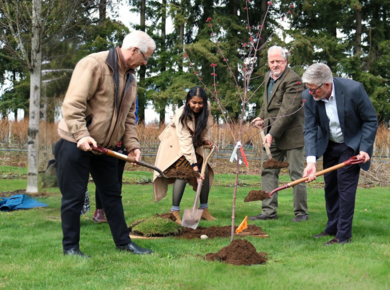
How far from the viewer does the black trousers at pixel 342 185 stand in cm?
473

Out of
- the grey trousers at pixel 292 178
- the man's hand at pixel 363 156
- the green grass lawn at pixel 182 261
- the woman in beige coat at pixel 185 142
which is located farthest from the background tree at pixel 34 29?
the man's hand at pixel 363 156

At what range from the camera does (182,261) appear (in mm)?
3922

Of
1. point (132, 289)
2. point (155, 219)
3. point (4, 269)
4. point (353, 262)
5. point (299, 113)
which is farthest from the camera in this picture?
point (299, 113)

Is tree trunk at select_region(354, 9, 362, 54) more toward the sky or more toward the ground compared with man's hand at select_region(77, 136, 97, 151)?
more toward the sky

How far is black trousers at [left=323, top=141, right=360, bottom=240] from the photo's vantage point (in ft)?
15.5

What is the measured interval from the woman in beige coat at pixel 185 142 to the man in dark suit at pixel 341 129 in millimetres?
1508

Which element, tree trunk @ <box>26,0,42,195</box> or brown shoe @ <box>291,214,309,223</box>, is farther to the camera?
tree trunk @ <box>26,0,42,195</box>

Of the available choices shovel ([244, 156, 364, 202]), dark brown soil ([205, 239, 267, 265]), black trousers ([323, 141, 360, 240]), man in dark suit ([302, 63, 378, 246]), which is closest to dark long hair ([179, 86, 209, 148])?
man in dark suit ([302, 63, 378, 246])

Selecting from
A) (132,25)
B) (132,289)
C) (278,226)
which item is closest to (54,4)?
(278,226)

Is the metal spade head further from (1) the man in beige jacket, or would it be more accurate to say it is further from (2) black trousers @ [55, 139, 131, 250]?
(1) the man in beige jacket

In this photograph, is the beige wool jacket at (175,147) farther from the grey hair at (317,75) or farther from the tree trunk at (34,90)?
the tree trunk at (34,90)

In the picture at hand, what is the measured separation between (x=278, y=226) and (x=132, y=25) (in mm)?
22166

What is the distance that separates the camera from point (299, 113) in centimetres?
637

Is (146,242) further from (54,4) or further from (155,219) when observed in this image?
(54,4)
